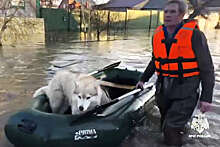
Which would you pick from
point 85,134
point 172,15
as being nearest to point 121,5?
point 172,15

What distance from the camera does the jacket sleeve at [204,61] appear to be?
2.73m

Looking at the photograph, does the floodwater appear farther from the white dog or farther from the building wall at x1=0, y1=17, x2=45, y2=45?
the building wall at x1=0, y1=17, x2=45, y2=45

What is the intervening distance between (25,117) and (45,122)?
26 centimetres

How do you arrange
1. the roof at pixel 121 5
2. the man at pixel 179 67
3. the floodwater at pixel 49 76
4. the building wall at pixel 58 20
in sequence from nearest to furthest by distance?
the man at pixel 179 67, the floodwater at pixel 49 76, the building wall at pixel 58 20, the roof at pixel 121 5

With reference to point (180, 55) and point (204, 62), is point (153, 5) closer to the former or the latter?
point (180, 55)

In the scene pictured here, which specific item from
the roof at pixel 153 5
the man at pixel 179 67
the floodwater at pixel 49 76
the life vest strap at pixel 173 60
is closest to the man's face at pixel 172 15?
the man at pixel 179 67

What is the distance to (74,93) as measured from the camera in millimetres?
3066

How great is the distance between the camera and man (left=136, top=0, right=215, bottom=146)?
2777 millimetres

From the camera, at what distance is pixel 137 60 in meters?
9.29

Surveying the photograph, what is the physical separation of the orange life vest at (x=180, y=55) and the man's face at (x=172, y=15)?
11 centimetres

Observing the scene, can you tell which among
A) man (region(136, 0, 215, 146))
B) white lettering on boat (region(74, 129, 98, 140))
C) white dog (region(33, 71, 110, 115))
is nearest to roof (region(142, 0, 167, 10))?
man (region(136, 0, 215, 146))

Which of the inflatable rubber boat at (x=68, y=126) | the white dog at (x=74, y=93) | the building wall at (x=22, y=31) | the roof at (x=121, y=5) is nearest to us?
A: the inflatable rubber boat at (x=68, y=126)

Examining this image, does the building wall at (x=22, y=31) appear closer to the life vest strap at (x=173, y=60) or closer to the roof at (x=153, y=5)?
the life vest strap at (x=173, y=60)

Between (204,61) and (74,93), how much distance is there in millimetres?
1570
